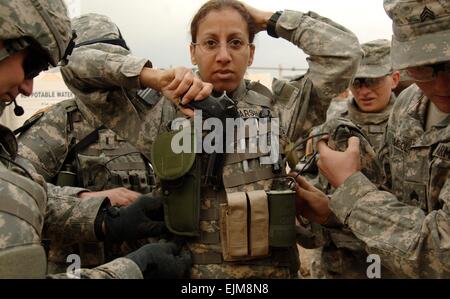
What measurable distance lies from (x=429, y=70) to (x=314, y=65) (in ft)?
1.88

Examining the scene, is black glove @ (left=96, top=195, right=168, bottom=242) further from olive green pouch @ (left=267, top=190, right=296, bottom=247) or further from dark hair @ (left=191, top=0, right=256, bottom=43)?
dark hair @ (left=191, top=0, right=256, bottom=43)

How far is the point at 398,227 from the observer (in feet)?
6.57

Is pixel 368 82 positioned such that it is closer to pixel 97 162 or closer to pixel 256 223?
pixel 97 162

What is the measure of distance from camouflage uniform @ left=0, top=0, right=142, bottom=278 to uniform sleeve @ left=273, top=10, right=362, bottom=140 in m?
1.06

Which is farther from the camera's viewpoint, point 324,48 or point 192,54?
point 192,54

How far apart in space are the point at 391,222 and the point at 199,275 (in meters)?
0.81

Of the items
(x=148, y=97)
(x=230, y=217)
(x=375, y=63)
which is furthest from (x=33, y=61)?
(x=375, y=63)

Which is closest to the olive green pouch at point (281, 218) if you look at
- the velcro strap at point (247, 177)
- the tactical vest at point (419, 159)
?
the velcro strap at point (247, 177)

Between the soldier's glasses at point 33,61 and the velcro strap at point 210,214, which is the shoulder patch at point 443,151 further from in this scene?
the soldier's glasses at point 33,61

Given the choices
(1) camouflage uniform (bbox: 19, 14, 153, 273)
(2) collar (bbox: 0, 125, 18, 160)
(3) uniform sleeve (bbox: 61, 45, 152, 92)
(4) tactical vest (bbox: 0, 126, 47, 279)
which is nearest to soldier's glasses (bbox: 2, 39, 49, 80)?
(2) collar (bbox: 0, 125, 18, 160)

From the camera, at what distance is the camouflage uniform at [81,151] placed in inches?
130

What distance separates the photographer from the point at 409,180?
7.59ft
